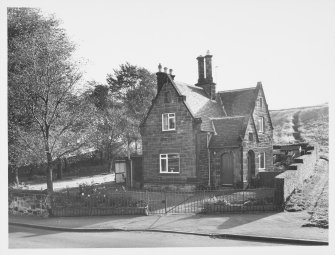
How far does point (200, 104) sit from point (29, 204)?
12.9 m

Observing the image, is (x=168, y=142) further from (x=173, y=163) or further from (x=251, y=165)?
(x=251, y=165)

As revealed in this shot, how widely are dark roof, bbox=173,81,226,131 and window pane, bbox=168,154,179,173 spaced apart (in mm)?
2727

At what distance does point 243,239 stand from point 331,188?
376 cm

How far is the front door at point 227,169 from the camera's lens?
2138cm

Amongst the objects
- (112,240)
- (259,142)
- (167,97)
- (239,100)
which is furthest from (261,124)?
(112,240)

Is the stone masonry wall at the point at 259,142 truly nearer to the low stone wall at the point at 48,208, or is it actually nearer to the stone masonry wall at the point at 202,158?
the stone masonry wall at the point at 202,158

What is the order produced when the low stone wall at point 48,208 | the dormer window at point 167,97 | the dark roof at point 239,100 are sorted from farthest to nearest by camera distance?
the dark roof at point 239,100 < the dormer window at point 167,97 < the low stone wall at point 48,208

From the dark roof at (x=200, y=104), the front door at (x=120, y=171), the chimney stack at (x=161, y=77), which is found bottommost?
the front door at (x=120, y=171)

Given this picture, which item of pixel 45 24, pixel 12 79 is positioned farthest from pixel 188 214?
pixel 45 24

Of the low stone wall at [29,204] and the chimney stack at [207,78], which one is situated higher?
the chimney stack at [207,78]

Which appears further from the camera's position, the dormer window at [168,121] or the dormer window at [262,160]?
the dormer window at [262,160]

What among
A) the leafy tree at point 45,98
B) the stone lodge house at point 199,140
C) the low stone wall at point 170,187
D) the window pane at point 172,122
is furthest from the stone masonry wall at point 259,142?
the leafy tree at point 45,98

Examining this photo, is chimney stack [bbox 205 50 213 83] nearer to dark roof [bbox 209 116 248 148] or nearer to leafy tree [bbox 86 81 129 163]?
dark roof [bbox 209 116 248 148]

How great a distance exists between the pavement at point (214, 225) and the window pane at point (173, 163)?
27.8 ft
